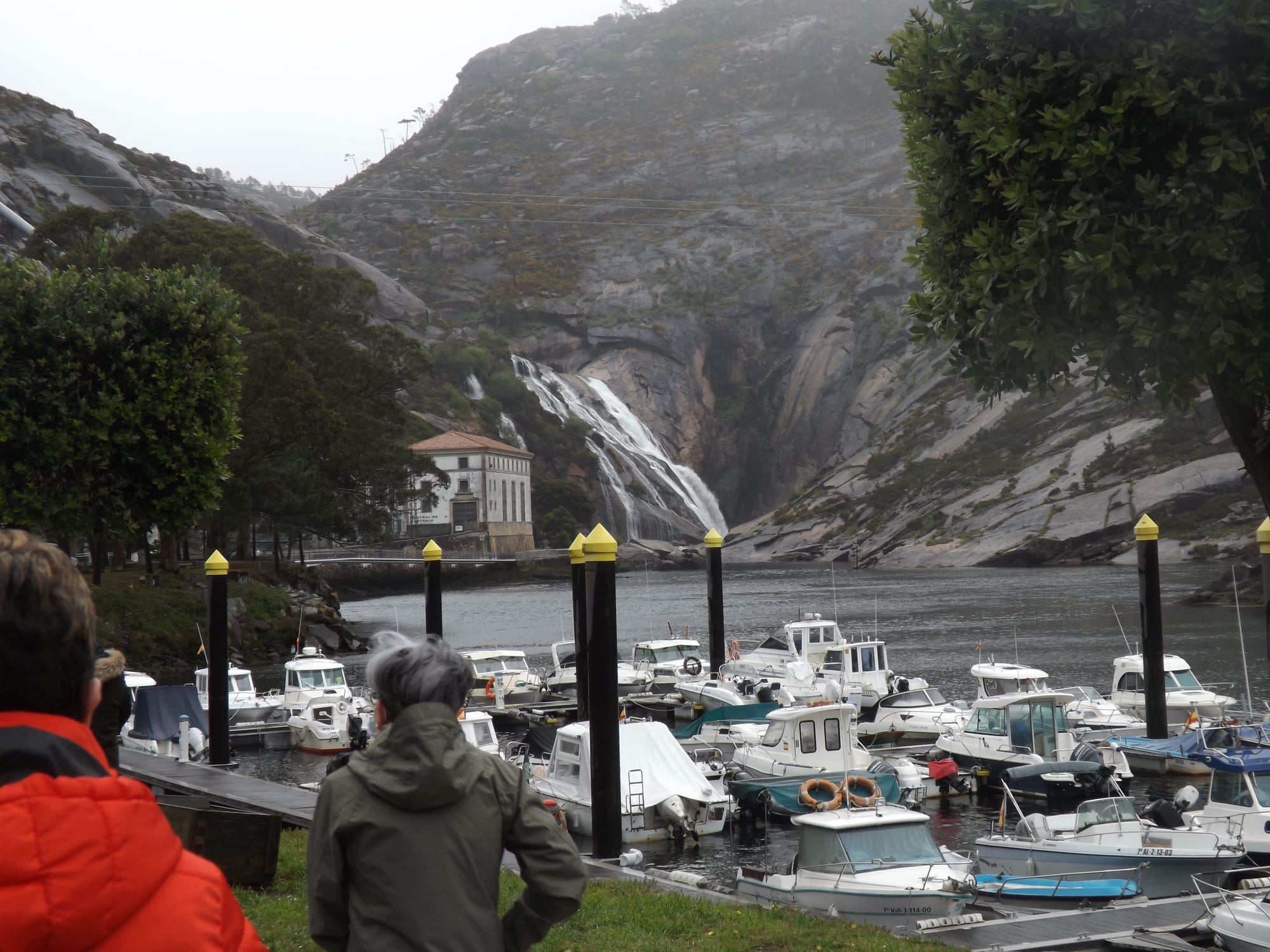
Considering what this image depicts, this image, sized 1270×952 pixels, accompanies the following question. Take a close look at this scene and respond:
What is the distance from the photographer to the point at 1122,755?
2275 centimetres

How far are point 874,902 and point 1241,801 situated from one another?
588cm

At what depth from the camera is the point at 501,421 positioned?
423ft

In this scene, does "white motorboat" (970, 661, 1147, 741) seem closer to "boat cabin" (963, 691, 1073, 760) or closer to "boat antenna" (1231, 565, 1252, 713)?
"boat cabin" (963, 691, 1073, 760)

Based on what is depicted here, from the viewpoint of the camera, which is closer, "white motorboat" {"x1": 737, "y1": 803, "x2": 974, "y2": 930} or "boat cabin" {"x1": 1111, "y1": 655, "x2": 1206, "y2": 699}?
"white motorboat" {"x1": 737, "y1": 803, "x2": 974, "y2": 930}

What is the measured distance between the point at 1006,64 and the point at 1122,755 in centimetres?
1681

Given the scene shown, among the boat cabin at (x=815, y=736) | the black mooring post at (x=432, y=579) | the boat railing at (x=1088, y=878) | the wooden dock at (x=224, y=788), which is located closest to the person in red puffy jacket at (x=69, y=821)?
the wooden dock at (x=224, y=788)

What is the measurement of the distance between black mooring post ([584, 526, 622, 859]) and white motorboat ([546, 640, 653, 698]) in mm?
18987

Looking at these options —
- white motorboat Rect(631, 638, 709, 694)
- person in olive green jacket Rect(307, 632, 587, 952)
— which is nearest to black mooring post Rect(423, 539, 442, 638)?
white motorboat Rect(631, 638, 709, 694)

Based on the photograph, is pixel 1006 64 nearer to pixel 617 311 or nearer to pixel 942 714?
pixel 942 714

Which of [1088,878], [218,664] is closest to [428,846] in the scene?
[1088,878]

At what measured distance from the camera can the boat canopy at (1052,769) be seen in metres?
20.8

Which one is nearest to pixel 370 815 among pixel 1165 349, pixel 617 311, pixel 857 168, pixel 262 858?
pixel 262 858

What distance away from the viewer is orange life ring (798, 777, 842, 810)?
51.7 ft

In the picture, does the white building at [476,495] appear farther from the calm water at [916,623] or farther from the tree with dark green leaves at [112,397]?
the tree with dark green leaves at [112,397]
